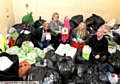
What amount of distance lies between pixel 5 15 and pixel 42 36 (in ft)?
3.72

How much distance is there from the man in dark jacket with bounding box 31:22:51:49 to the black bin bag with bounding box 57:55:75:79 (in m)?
0.84

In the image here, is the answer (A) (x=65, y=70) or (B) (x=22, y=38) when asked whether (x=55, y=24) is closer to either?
(B) (x=22, y=38)

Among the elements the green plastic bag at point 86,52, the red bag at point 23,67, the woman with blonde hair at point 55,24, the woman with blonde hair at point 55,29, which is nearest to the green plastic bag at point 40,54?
the red bag at point 23,67

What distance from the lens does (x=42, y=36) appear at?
3.59m

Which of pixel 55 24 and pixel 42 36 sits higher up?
pixel 55 24

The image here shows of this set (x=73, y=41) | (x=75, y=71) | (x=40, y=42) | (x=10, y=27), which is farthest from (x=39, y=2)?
(x=75, y=71)

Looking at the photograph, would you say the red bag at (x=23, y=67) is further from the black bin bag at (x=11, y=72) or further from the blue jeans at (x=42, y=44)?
the blue jeans at (x=42, y=44)

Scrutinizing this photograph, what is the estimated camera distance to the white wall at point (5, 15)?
381 centimetres

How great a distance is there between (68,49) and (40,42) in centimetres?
68

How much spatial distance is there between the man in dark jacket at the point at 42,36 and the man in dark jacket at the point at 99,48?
3.11 feet

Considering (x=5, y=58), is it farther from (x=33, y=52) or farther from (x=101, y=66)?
(x=101, y=66)

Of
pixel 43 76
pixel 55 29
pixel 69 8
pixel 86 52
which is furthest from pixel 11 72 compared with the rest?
pixel 69 8

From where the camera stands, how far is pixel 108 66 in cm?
305

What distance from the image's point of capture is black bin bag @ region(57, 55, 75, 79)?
273 centimetres
